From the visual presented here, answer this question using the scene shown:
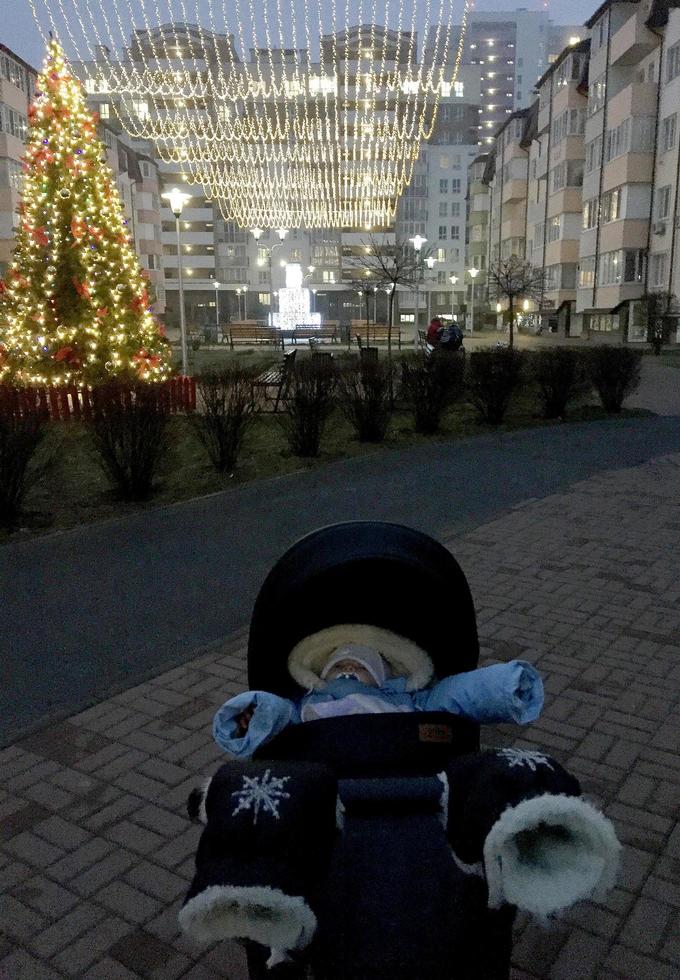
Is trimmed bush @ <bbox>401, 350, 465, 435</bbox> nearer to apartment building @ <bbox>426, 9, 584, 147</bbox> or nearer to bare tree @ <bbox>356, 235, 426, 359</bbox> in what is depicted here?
Result: bare tree @ <bbox>356, 235, 426, 359</bbox>

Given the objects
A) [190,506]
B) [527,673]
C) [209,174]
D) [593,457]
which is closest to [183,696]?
[527,673]

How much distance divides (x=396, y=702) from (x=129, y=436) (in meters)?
6.88

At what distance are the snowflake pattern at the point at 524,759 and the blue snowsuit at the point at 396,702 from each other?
38 cm

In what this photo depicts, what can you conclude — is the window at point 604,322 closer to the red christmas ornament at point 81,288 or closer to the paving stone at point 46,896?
the red christmas ornament at point 81,288

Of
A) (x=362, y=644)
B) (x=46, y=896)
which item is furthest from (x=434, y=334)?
(x=46, y=896)

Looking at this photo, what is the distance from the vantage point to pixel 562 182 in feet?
166

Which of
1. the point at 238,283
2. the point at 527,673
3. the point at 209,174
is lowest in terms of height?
the point at 527,673

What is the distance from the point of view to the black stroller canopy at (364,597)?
2.52m

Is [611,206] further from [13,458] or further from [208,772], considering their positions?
[208,772]

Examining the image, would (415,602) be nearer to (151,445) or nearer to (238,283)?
(151,445)

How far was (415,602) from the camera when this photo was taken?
2562 mm

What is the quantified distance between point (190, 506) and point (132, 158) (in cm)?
6934

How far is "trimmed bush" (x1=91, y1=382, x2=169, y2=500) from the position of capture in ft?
28.6

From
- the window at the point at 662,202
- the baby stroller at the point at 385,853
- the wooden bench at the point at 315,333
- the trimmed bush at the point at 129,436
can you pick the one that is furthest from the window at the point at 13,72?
the baby stroller at the point at 385,853
